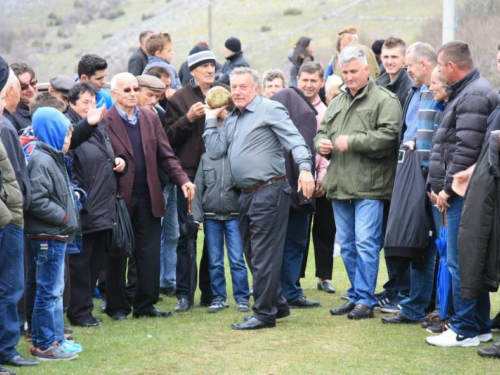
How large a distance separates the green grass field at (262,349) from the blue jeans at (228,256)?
40 cm

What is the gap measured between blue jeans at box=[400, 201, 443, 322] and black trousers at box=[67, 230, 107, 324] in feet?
9.47

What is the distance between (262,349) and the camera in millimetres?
7629

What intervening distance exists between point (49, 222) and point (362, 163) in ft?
10.4

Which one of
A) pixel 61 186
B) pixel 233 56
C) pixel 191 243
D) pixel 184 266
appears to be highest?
pixel 233 56

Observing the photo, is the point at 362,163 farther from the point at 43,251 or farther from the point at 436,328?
the point at 43,251

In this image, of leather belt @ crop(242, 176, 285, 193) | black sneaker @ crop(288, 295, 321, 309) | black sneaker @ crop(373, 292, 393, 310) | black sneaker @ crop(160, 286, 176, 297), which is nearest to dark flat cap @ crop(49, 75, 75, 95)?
leather belt @ crop(242, 176, 285, 193)

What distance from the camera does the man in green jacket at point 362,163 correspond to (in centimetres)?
884

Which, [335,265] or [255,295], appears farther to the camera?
[335,265]

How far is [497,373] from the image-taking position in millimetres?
6734

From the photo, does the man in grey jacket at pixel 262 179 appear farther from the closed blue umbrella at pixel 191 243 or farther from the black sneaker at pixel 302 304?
the black sneaker at pixel 302 304

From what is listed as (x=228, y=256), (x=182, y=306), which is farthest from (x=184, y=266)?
(x=228, y=256)

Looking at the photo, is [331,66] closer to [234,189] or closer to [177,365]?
[234,189]

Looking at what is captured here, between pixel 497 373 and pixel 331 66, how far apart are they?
334 inches

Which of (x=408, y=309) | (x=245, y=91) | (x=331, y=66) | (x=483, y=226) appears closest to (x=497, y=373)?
(x=483, y=226)
